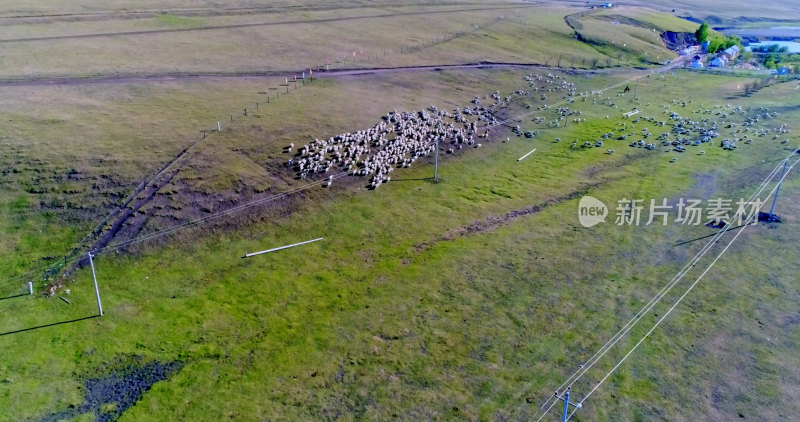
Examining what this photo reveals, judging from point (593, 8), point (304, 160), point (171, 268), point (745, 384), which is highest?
point (593, 8)

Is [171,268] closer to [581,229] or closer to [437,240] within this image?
[437,240]

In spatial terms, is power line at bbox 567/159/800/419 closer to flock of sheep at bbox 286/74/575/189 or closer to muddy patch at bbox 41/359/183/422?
muddy patch at bbox 41/359/183/422

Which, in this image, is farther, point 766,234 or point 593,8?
point 593,8

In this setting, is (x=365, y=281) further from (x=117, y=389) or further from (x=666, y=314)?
(x=666, y=314)

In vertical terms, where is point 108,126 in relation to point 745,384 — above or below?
above

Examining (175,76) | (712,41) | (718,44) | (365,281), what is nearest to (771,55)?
(718,44)

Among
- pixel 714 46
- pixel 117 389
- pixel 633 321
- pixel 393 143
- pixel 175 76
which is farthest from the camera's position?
pixel 714 46

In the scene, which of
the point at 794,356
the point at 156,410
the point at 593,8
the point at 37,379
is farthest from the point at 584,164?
the point at 593,8

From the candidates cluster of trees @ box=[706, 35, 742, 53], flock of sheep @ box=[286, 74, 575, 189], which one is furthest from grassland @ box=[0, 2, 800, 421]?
cluster of trees @ box=[706, 35, 742, 53]

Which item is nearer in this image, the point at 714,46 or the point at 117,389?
the point at 117,389
